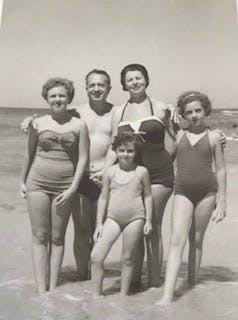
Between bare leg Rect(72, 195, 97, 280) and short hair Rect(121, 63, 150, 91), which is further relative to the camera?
bare leg Rect(72, 195, 97, 280)

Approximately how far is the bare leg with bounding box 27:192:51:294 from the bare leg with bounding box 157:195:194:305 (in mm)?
512

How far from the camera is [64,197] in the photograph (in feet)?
6.87

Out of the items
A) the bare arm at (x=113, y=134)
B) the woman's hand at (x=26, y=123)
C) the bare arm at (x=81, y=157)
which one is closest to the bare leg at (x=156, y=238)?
the bare arm at (x=113, y=134)

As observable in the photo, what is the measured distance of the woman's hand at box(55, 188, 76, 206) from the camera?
6.88 feet

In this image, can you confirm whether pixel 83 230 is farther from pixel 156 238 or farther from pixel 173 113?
pixel 173 113

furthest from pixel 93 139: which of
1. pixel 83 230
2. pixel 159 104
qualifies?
pixel 83 230

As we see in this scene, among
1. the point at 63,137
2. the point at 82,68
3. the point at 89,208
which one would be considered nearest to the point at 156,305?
the point at 89,208

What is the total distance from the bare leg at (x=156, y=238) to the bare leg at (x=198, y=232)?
14cm

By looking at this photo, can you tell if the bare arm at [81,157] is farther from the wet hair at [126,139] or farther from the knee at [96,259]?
the knee at [96,259]

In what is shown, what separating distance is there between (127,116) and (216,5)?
2.10 feet

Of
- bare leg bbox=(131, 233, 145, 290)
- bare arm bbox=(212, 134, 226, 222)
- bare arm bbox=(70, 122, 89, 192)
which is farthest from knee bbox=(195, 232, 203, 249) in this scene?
bare arm bbox=(70, 122, 89, 192)

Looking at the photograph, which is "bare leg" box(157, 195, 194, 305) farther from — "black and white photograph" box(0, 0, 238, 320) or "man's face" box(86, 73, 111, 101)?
"man's face" box(86, 73, 111, 101)

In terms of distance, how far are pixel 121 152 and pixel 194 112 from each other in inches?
13.3

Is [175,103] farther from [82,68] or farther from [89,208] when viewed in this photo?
[89,208]
